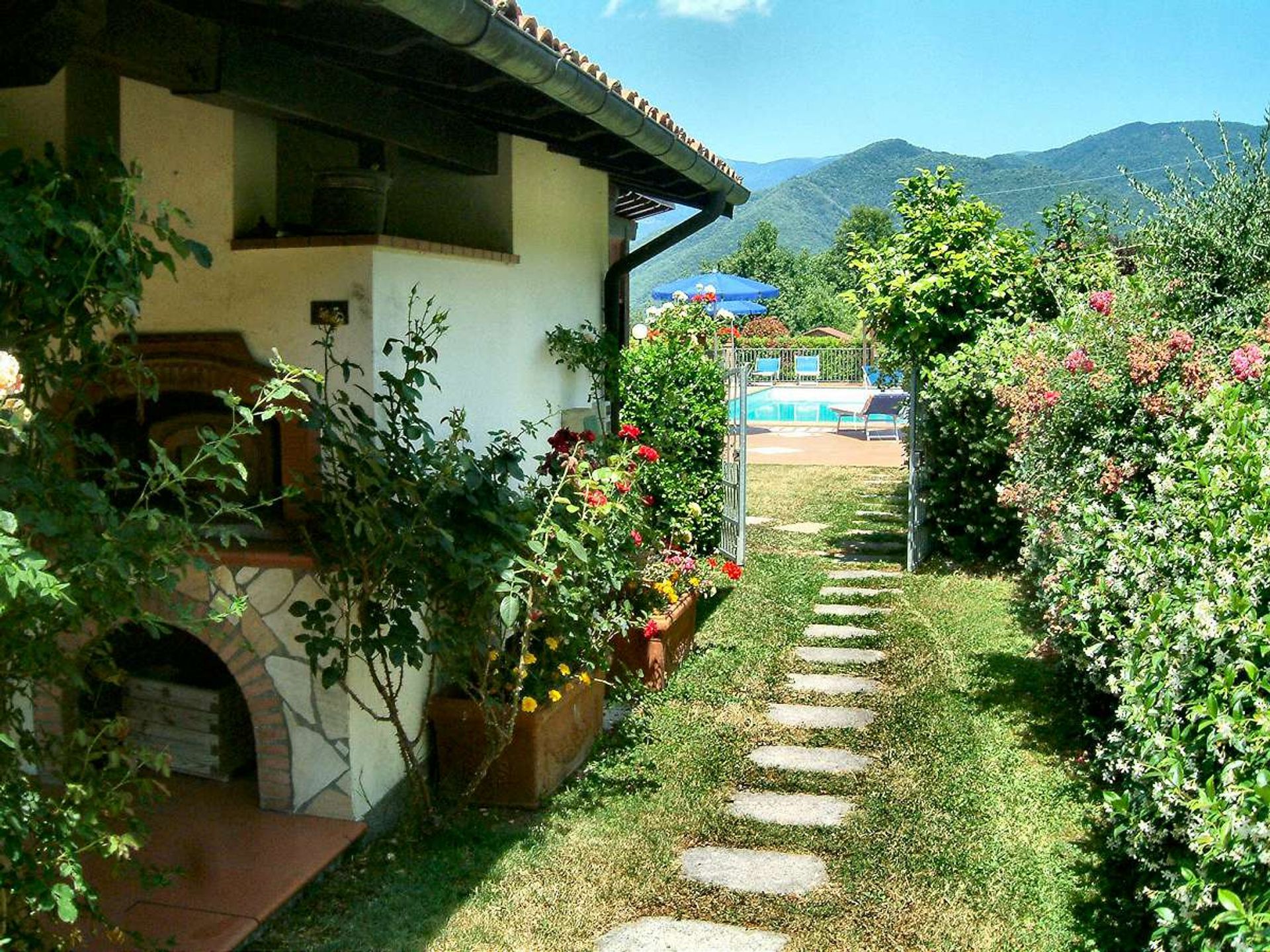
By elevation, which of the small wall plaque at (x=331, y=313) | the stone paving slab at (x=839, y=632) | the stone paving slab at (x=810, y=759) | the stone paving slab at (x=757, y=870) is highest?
the small wall plaque at (x=331, y=313)

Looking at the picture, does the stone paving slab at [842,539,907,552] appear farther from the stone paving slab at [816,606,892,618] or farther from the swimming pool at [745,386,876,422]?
the swimming pool at [745,386,876,422]

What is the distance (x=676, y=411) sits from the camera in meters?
8.77

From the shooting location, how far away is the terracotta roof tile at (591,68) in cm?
375

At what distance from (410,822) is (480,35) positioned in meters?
3.21

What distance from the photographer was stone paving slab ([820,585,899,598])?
30.6 ft

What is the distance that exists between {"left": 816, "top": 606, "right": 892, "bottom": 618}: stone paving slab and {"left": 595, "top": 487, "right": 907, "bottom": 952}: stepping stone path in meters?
0.01

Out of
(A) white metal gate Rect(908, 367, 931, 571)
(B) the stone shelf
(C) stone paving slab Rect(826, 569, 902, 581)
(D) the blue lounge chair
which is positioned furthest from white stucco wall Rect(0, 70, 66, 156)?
(D) the blue lounge chair

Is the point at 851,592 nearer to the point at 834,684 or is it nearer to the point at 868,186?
the point at 834,684

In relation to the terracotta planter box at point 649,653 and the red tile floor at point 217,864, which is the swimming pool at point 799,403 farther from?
the red tile floor at point 217,864

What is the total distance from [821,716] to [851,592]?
3.09 metres

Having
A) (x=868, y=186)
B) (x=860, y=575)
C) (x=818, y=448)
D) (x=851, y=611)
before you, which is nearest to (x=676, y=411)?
(x=851, y=611)

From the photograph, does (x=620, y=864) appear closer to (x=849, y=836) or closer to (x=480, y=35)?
(x=849, y=836)

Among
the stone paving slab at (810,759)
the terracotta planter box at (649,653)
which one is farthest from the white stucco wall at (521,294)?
the stone paving slab at (810,759)

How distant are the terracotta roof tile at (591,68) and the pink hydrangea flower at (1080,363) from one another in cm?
232
